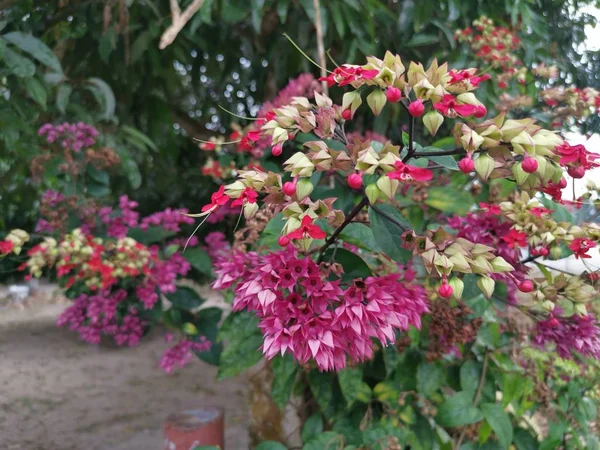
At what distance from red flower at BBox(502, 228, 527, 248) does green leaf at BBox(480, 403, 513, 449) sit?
428 millimetres

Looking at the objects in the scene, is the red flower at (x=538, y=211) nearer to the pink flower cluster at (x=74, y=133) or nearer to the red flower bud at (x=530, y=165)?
the red flower bud at (x=530, y=165)

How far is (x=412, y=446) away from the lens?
1.10 meters

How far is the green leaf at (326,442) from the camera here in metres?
1.00

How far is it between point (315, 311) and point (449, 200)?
0.60m

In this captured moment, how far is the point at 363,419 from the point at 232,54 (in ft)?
4.56

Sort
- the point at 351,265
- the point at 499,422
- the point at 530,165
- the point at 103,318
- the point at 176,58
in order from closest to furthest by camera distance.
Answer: the point at 530,165 → the point at 351,265 → the point at 499,422 → the point at 103,318 → the point at 176,58

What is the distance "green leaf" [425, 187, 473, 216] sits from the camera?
1.04 m

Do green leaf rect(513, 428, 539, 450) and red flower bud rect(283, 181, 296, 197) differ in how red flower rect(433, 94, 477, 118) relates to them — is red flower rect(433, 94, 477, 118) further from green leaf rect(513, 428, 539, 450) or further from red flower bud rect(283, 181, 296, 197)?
green leaf rect(513, 428, 539, 450)

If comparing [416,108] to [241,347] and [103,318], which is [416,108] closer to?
[241,347]

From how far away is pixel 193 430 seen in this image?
1.40 meters

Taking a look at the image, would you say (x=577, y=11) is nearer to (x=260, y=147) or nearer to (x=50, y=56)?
(x=260, y=147)

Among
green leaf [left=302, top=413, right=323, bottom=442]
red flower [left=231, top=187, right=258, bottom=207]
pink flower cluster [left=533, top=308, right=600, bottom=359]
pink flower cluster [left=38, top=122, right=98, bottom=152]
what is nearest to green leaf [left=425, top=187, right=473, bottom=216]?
pink flower cluster [left=533, top=308, right=600, bottom=359]

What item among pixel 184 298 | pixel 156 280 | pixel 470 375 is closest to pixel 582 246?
pixel 470 375

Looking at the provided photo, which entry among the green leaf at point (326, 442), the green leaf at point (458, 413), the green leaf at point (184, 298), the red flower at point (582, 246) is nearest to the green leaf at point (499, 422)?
the green leaf at point (458, 413)
